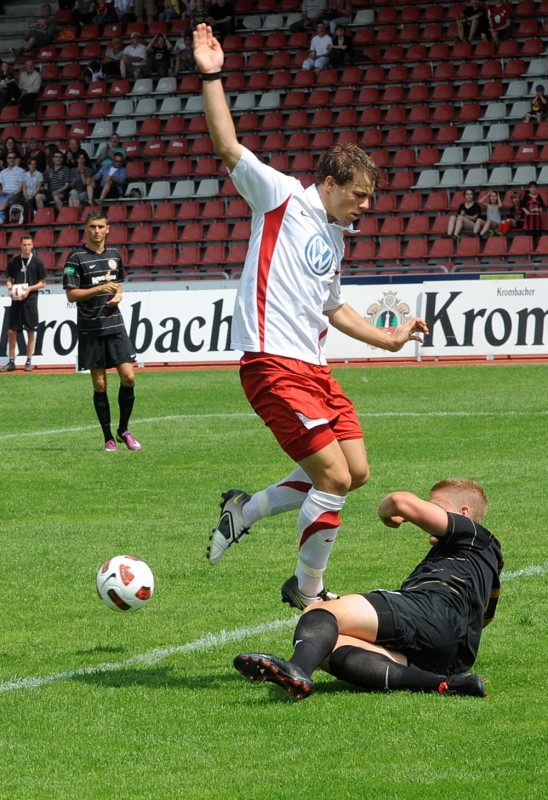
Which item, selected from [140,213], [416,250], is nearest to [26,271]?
[140,213]

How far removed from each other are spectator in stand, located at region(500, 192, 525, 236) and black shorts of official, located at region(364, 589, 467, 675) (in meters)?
21.0

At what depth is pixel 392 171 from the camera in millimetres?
27828

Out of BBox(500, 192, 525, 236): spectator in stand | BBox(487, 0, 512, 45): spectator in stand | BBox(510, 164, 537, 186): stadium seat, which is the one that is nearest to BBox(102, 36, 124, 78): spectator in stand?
BBox(487, 0, 512, 45): spectator in stand

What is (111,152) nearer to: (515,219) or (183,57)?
(183,57)

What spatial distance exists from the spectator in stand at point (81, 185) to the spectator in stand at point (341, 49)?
21.6 feet

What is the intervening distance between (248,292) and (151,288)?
56.6 feet

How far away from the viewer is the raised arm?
5016mm

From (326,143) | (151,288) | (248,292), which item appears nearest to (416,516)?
(248,292)

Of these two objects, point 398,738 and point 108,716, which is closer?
point 398,738

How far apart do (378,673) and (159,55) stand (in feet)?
96.6

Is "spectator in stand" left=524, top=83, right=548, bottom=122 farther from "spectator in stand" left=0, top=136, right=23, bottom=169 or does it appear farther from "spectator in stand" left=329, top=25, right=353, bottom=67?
"spectator in stand" left=0, top=136, right=23, bottom=169

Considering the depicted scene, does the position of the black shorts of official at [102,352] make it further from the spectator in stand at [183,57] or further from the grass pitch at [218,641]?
the spectator in stand at [183,57]

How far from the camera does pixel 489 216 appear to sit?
25.4 meters

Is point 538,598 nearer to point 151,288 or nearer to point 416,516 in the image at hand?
point 416,516
